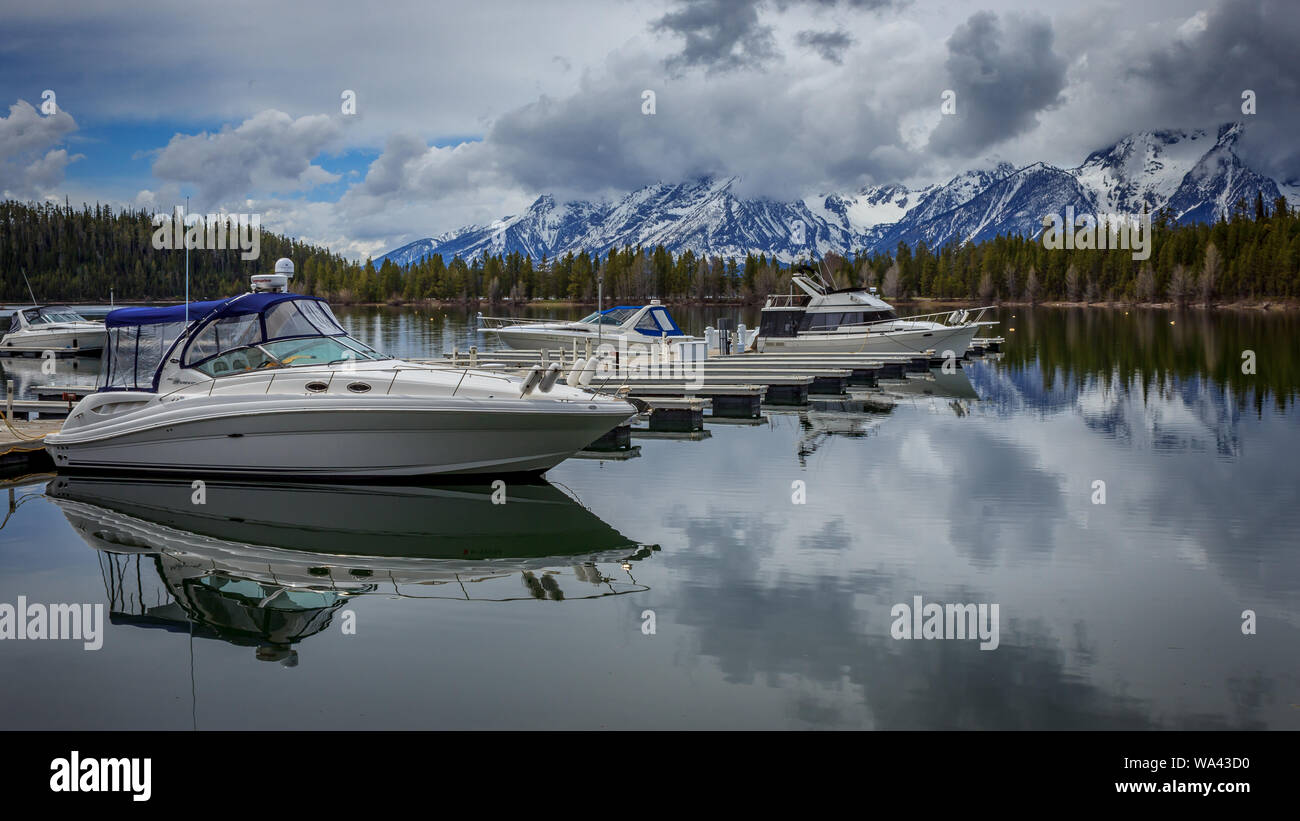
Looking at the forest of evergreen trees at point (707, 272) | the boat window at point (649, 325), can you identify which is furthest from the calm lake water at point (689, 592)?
the forest of evergreen trees at point (707, 272)

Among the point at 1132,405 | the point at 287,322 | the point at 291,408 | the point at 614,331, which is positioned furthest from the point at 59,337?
the point at 1132,405

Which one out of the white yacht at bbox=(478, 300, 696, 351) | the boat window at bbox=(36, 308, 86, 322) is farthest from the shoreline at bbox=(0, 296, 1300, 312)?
the white yacht at bbox=(478, 300, 696, 351)

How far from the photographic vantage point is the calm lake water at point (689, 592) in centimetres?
806

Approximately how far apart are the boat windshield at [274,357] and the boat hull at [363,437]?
953 millimetres

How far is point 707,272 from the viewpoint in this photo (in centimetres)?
17788

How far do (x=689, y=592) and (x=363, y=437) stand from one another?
22.4 feet

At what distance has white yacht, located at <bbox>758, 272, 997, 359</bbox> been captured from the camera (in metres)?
43.3

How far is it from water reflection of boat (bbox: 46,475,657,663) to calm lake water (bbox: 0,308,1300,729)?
0.06 metres

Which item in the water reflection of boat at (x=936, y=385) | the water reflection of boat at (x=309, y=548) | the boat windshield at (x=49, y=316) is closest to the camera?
the water reflection of boat at (x=309, y=548)

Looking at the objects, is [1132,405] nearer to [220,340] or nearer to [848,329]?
[848,329]

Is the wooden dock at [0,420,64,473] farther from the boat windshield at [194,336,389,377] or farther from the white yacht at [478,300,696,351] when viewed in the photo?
the white yacht at [478,300,696,351]

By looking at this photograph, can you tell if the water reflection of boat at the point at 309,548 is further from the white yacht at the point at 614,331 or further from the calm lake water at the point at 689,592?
the white yacht at the point at 614,331
